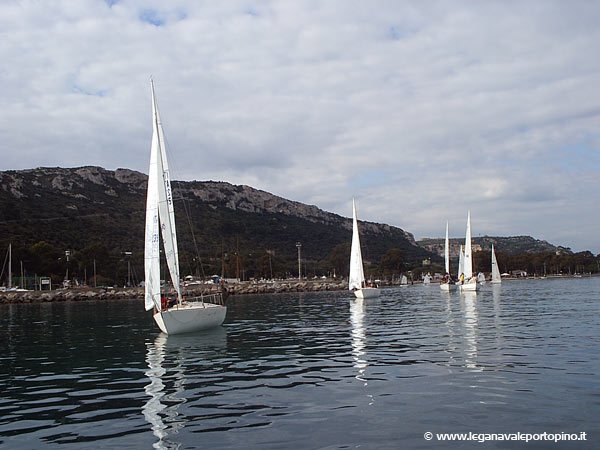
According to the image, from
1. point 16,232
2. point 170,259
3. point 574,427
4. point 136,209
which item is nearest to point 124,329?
point 170,259

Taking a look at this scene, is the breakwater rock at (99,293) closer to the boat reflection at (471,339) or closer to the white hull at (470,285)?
the white hull at (470,285)

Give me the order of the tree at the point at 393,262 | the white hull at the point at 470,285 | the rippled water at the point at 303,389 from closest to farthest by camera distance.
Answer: the rippled water at the point at 303,389, the white hull at the point at 470,285, the tree at the point at 393,262

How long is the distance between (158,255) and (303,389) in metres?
14.4

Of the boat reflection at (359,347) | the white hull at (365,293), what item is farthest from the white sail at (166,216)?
the white hull at (365,293)

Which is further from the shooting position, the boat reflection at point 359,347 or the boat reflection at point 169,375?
the boat reflection at point 359,347

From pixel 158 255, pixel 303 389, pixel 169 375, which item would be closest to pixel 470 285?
pixel 158 255

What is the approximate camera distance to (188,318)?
25.1m

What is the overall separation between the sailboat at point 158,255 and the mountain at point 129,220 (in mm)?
55744

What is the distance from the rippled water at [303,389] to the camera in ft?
30.9

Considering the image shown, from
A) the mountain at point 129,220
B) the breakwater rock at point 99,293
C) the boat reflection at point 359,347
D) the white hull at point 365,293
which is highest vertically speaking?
the mountain at point 129,220

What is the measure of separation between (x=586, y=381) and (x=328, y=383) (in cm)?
604

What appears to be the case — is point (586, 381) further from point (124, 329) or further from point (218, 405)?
point (124, 329)

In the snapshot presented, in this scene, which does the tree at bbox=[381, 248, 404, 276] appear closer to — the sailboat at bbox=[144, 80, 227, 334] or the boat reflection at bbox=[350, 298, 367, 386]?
the boat reflection at bbox=[350, 298, 367, 386]

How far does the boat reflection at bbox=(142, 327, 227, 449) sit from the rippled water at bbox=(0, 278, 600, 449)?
1.8 inches
